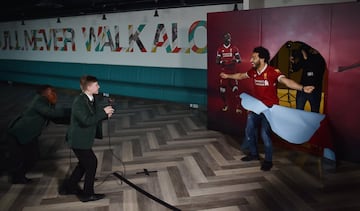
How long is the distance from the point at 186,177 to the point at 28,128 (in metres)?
2.22

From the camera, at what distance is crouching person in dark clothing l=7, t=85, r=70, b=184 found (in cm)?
425

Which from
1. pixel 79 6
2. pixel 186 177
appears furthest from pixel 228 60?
pixel 79 6

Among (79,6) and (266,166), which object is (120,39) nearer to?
(79,6)

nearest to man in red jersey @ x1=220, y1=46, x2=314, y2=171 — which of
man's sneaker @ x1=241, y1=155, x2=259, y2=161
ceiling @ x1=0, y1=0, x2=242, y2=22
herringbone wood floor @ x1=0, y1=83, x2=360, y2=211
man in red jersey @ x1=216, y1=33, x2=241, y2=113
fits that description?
man's sneaker @ x1=241, y1=155, x2=259, y2=161

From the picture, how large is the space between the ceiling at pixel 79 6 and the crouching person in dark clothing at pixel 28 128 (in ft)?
16.4

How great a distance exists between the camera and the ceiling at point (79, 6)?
28.3 feet

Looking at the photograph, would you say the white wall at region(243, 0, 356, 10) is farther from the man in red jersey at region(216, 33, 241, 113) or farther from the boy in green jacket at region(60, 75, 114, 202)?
the boy in green jacket at region(60, 75, 114, 202)

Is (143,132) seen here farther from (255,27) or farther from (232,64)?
(255,27)

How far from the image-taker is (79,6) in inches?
405

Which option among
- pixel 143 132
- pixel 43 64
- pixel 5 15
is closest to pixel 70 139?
pixel 143 132

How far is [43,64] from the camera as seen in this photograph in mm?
12930

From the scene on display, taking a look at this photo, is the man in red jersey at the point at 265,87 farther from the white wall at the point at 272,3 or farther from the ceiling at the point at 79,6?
the ceiling at the point at 79,6

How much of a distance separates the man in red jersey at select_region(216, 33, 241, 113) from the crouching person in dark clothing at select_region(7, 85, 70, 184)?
314 cm

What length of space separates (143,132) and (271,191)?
338 cm
